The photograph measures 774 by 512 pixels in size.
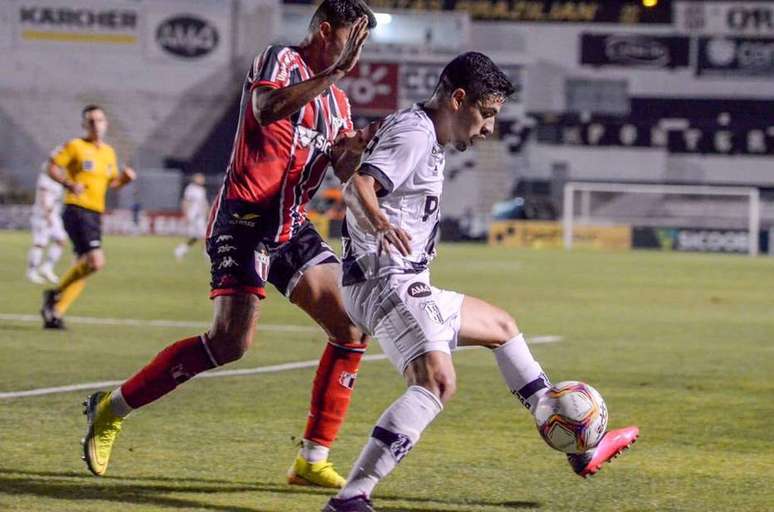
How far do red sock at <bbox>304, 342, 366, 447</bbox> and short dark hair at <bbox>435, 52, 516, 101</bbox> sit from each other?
152cm

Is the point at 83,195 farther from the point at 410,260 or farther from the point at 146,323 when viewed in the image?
the point at 410,260

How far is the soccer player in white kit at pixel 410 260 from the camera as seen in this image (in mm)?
5312

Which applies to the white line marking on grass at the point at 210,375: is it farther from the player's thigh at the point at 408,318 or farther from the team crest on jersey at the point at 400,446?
the team crest on jersey at the point at 400,446

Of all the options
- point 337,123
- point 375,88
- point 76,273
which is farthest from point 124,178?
point 375,88

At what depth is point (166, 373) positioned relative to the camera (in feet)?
21.5

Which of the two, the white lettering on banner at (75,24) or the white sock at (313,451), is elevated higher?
the white sock at (313,451)

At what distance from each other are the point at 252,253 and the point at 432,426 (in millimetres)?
2149

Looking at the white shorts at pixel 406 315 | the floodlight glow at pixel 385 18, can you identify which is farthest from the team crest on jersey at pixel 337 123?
the floodlight glow at pixel 385 18

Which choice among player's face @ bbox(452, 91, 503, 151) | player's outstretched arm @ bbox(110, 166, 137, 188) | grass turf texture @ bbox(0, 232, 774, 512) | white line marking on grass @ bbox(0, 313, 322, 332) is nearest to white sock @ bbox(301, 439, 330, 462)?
grass turf texture @ bbox(0, 232, 774, 512)

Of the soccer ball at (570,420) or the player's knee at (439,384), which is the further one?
the soccer ball at (570,420)

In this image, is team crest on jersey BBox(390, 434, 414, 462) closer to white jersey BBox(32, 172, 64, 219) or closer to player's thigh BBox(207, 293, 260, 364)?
player's thigh BBox(207, 293, 260, 364)

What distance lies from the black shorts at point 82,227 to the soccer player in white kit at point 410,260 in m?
8.64

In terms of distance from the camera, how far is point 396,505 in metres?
5.99

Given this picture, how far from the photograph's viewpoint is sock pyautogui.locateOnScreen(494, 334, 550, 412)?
609cm
